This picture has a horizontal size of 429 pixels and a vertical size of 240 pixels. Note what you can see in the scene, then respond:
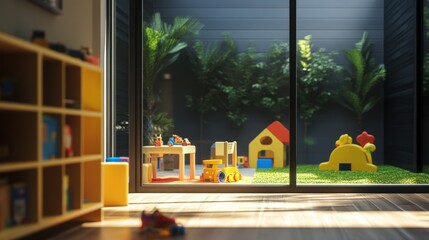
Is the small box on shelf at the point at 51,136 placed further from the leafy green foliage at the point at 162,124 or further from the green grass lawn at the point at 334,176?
the green grass lawn at the point at 334,176

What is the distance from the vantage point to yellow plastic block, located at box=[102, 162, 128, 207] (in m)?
4.86

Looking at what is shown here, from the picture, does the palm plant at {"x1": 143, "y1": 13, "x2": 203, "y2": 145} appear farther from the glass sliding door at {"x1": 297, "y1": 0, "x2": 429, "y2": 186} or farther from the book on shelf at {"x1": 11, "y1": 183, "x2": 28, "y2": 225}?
the book on shelf at {"x1": 11, "y1": 183, "x2": 28, "y2": 225}

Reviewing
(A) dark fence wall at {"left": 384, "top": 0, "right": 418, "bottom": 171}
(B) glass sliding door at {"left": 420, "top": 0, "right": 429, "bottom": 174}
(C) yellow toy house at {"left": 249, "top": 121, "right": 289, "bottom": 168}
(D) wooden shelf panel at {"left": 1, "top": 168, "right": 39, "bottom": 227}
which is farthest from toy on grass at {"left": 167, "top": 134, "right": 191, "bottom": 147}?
(D) wooden shelf panel at {"left": 1, "top": 168, "right": 39, "bottom": 227}

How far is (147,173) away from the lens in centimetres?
602

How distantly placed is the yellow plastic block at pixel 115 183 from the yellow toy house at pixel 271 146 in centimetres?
137

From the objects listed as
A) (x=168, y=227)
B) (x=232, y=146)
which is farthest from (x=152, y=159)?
(x=168, y=227)

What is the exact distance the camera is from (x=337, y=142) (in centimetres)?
591

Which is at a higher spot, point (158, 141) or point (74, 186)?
point (158, 141)

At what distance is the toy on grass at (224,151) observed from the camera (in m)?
5.91

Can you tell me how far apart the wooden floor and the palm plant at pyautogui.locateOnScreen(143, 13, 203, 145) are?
81 centimetres

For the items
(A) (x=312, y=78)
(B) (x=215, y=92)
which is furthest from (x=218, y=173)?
(A) (x=312, y=78)

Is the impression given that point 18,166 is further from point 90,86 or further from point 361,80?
point 361,80

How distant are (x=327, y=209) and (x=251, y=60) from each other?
1.69 metres

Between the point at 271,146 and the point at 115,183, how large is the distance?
4.99 ft
